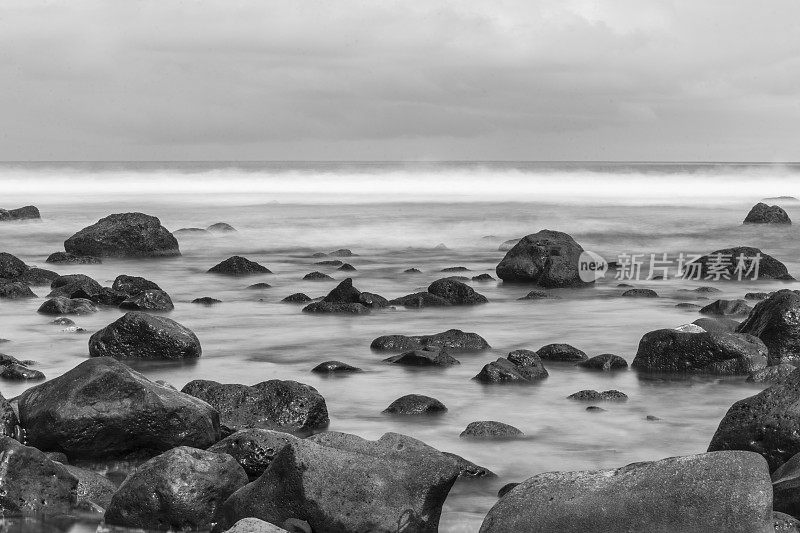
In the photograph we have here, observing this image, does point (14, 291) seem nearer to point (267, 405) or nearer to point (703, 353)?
point (267, 405)

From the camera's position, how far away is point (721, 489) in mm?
5699

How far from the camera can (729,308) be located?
15516 mm

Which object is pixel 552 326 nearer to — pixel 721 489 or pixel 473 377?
pixel 473 377

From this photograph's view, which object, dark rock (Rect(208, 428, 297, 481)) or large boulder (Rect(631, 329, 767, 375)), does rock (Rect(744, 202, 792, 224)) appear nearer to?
large boulder (Rect(631, 329, 767, 375))

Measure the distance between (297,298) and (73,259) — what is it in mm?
9013

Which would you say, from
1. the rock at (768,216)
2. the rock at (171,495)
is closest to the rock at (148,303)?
the rock at (171,495)

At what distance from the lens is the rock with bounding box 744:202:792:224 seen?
39.2 meters

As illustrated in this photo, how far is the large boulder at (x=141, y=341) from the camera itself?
12.1 m

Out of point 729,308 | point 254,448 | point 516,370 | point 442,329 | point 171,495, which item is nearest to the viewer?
point 171,495

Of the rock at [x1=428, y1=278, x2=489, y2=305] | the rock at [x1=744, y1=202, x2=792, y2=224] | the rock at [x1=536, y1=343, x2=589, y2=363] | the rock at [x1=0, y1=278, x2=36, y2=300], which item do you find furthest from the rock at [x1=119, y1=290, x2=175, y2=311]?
the rock at [x1=744, y1=202, x2=792, y2=224]

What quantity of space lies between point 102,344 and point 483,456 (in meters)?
5.39

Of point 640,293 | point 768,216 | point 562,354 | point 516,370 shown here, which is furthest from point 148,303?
point 768,216

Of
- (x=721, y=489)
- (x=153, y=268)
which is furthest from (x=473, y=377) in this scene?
(x=153, y=268)

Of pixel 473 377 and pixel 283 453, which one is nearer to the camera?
pixel 283 453
